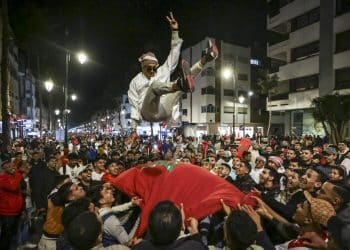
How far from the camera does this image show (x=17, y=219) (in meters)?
6.84

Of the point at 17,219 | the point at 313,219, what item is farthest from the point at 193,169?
the point at 17,219

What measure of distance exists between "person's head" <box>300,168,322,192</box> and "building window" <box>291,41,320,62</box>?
31098 millimetres

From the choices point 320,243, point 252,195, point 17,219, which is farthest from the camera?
point 17,219

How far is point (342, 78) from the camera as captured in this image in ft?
103

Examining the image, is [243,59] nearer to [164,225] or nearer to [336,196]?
[336,196]

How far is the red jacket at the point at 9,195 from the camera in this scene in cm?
657

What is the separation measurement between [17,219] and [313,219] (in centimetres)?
583

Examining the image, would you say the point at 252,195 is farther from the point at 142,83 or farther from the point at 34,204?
the point at 34,204

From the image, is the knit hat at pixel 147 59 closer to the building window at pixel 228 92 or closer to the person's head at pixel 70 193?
the person's head at pixel 70 193

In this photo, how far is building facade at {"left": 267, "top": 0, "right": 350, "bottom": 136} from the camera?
101 feet

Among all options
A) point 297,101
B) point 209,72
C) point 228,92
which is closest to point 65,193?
point 297,101

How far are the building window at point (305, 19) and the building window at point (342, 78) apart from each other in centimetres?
583

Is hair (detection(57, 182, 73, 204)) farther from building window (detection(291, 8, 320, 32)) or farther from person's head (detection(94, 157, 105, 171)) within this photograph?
building window (detection(291, 8, 320, 32))

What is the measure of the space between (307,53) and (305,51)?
450 mm
